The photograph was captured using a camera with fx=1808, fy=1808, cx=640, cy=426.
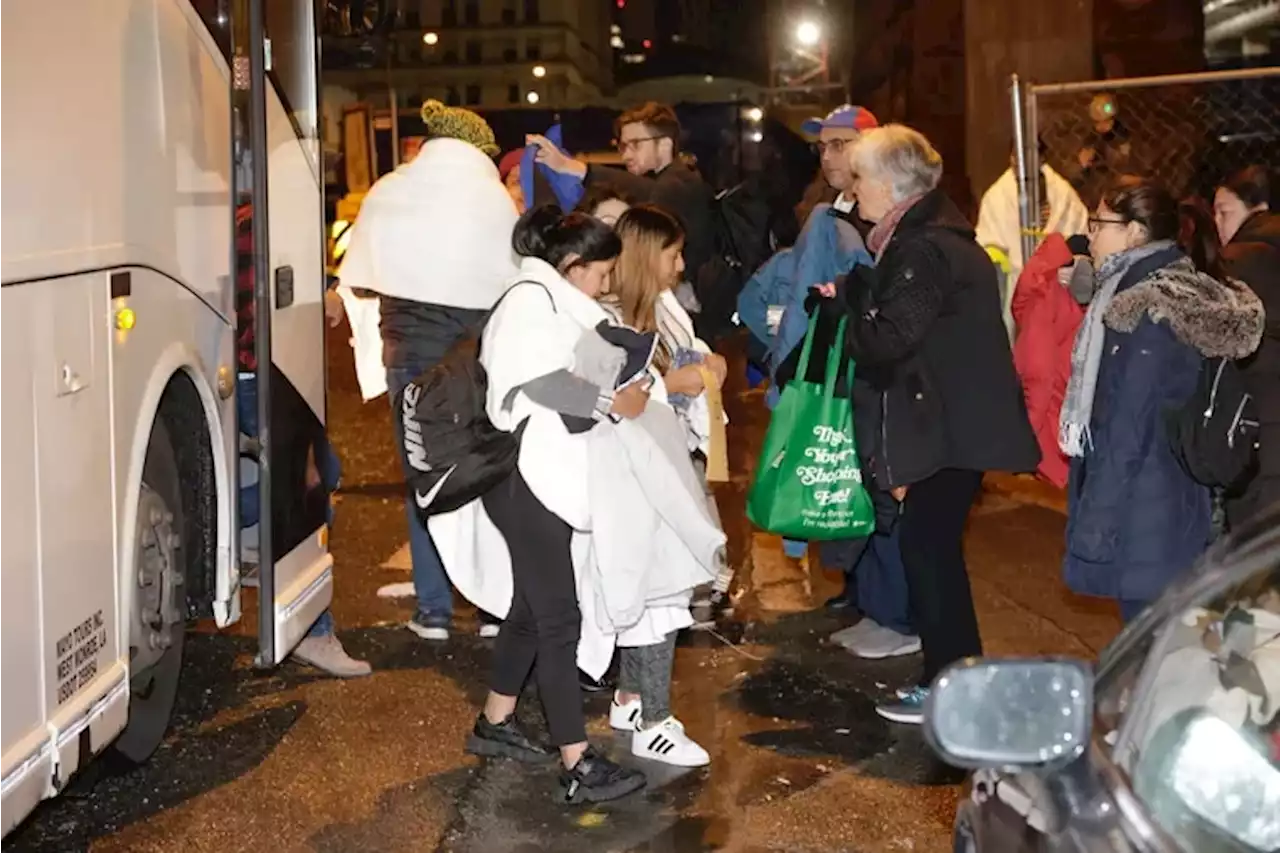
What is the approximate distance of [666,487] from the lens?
5.35 m

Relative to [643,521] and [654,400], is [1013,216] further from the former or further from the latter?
[643,521]

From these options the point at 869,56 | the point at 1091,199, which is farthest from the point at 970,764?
the point at 869,56

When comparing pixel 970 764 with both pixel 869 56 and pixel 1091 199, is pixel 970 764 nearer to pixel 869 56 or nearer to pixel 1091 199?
pixel 1091 199

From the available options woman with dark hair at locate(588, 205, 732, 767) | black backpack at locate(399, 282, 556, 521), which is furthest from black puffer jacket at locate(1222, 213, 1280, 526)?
black backpack at locate(399, 282, 556, 521)

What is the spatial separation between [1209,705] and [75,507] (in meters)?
2.85

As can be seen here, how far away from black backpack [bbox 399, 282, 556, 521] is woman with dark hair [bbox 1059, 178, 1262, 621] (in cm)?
167

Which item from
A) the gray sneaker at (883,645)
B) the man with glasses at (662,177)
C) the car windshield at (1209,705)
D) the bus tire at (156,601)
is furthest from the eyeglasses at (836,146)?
the car windshield at (1209,705)

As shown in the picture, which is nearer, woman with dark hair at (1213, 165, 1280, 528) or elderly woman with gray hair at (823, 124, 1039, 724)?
elderly woman with gray hair at (823, 124, 1039, 724)

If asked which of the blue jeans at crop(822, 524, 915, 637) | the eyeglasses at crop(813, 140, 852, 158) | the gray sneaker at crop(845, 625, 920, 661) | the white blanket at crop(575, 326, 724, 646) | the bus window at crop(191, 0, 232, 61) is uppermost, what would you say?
the bus window at crop(191, 0, 232, 61)

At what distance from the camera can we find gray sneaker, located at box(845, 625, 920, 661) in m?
6.84

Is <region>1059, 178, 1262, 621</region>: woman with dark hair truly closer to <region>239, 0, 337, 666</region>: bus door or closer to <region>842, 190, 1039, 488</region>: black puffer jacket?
<region>842, 190, 1039, 488</region>: black puffer jacket

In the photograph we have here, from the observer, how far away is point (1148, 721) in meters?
2.48

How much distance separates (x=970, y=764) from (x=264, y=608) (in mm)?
3371

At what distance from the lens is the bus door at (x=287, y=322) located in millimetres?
5246
